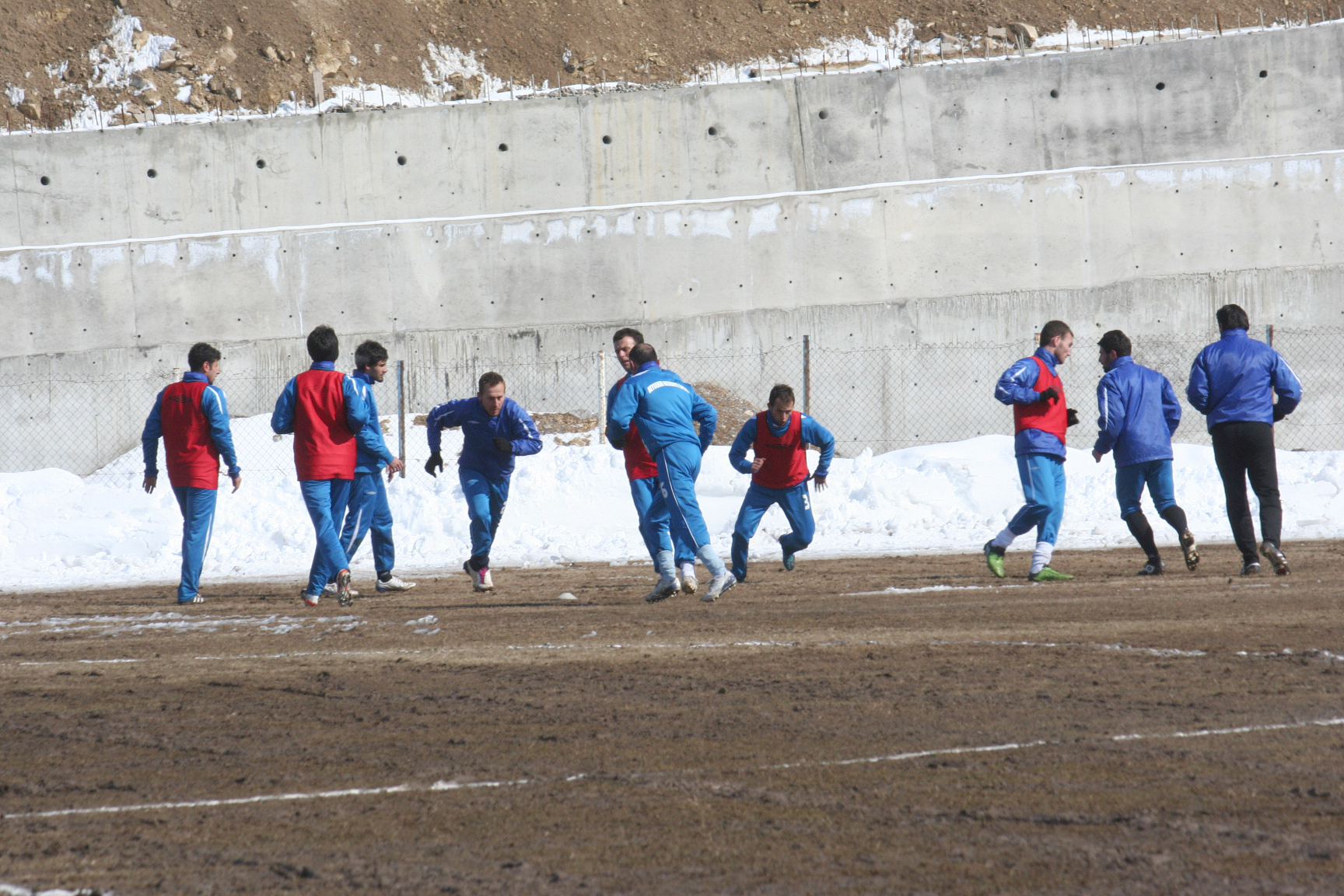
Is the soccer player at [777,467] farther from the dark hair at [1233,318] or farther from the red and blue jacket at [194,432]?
the red and blue jacket at [194,432]

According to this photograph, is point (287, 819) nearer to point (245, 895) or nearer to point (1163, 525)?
point (245, 895)

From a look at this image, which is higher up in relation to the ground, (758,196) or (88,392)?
A: (758,196)

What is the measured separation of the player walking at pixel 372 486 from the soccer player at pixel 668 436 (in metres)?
1.80

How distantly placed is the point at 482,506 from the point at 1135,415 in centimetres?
496

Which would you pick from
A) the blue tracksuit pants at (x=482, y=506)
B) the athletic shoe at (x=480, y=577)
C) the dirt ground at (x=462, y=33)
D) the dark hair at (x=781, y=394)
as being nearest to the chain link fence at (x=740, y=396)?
the blue tracksuit pants at (x=482, y=506)

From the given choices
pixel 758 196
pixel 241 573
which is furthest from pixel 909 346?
pixel 241 573

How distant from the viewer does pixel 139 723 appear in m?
4.78

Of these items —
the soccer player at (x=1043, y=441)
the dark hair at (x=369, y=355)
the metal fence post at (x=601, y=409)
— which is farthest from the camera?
the metal fence post at (x=601, y=409)

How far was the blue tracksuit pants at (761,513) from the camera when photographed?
395 inches

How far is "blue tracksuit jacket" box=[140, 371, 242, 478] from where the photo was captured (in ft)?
32.7

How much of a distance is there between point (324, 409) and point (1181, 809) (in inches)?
286

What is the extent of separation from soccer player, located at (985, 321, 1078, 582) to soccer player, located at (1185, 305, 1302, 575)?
0.90 metres

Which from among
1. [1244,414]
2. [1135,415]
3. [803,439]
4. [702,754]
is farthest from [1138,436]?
[702,754]

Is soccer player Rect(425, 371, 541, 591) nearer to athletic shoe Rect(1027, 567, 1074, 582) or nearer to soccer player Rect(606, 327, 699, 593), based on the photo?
soccer player Rect(606, 327, 699, 593)
